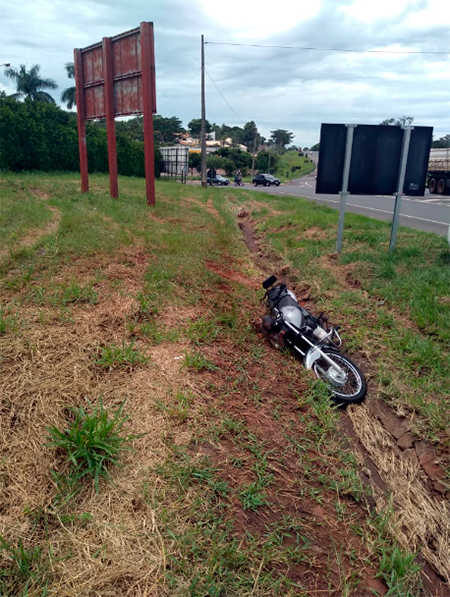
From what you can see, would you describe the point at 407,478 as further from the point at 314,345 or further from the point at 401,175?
the point at 401,175

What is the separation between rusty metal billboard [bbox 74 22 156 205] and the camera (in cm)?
1230

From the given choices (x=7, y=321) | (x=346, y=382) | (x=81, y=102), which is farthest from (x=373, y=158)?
(x=81, y=102)

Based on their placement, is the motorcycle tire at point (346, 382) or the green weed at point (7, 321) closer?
the green weed at point (7, 321)

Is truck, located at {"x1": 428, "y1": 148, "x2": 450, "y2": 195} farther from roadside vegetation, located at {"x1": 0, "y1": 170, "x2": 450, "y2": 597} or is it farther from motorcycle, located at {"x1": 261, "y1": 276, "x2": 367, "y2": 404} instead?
motorcycle, located at {"x1": 261, "y1": 276, "x2": 367, "y2": 404}

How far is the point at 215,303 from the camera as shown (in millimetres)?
5723

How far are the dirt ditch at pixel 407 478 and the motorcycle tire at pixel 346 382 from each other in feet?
0.34

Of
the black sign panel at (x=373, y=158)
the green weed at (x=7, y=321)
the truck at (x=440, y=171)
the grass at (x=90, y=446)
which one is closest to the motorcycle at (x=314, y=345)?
the grass at (x=90, y=446)

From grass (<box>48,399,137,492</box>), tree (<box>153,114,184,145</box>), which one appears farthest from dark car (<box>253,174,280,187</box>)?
grass (<box>48,399,137,492</box>)

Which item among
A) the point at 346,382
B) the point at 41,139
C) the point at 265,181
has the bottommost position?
the point at 265,181

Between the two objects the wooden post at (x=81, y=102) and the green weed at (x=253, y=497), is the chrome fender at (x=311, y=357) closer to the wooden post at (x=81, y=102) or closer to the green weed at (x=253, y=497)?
the green weed at (x=253, y=497)

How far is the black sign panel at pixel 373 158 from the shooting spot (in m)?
8.20

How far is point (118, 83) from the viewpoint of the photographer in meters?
13.4

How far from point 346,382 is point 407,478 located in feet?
3.66

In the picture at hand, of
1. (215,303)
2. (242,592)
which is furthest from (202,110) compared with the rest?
(242,592)
